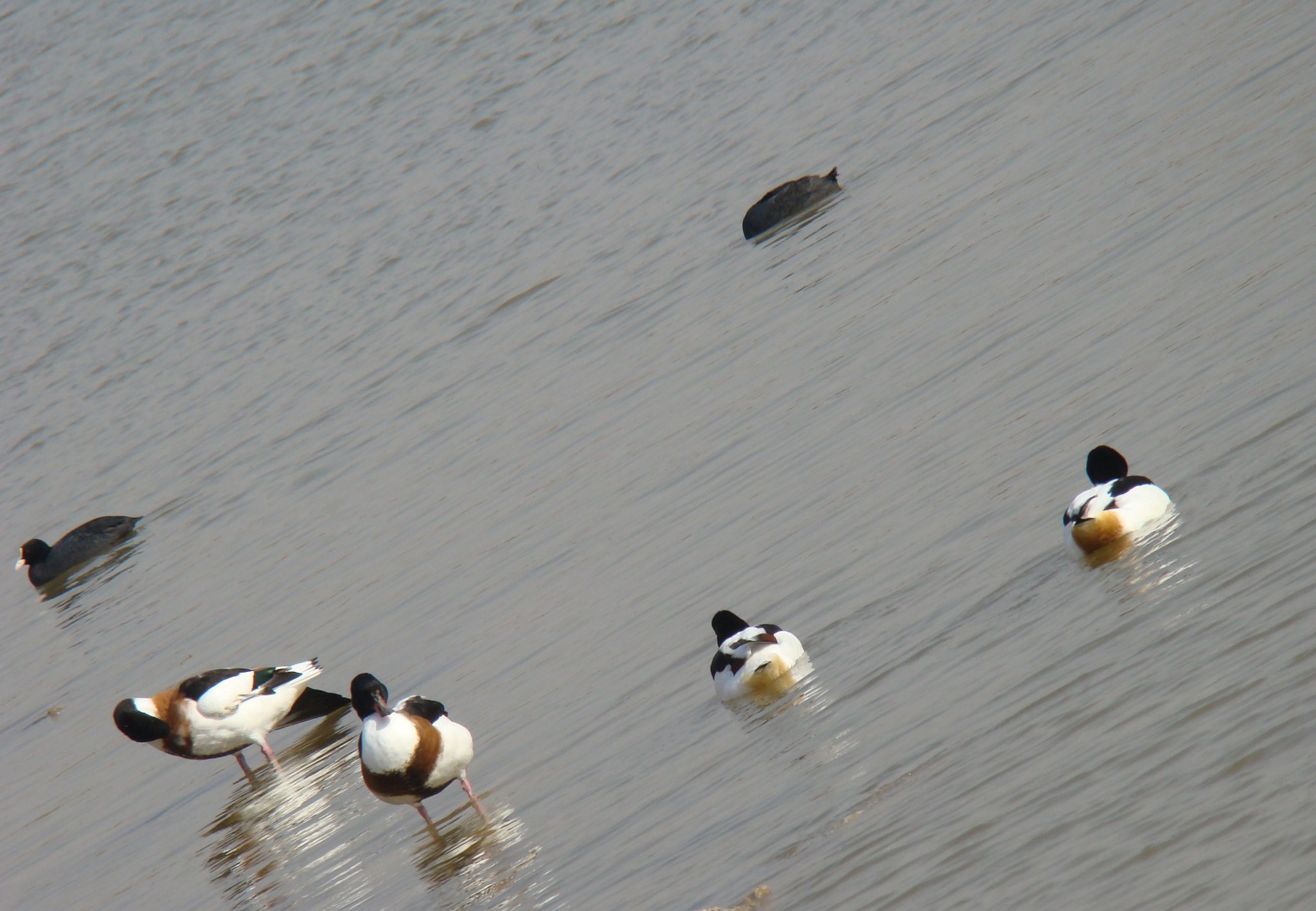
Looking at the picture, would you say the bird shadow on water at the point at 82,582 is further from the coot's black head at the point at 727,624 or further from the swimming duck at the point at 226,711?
the coot's black head at the point at 727,624

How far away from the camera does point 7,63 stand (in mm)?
28578

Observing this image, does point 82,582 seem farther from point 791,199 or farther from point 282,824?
point 791,199

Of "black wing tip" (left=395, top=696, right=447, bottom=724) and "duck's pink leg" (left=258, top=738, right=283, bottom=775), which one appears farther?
"duck's pink leg" (left=258, top=738, right=283, bottom=775)

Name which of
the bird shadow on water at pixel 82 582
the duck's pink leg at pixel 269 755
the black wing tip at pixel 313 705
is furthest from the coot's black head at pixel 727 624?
the bird shadow on water at pixel 82 582

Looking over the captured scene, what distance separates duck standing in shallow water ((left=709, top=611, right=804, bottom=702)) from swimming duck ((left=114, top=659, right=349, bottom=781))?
2.99m

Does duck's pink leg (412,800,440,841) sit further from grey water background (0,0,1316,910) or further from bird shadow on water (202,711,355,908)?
bird shadow on water (202,711,355,908)

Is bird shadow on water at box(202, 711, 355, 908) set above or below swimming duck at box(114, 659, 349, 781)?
below

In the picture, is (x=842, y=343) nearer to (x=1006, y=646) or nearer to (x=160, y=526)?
(x=1006, y=646)

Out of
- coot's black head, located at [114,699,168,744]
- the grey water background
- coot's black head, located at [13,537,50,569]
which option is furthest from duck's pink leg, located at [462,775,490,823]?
coot's black head, located at [13,537,50,569]

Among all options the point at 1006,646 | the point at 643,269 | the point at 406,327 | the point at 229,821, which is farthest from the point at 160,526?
the point at 1006,646

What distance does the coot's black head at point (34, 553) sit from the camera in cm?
1462

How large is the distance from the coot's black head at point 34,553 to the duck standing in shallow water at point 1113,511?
10.8m

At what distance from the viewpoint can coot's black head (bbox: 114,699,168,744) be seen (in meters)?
8.88

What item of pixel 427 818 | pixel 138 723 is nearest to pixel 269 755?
pixel 138 723
